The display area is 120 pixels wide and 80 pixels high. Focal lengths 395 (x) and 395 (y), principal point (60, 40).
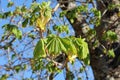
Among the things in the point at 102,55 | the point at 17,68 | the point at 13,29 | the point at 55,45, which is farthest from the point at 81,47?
the point at 17,68

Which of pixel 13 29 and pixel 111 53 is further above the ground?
pixel 13 29

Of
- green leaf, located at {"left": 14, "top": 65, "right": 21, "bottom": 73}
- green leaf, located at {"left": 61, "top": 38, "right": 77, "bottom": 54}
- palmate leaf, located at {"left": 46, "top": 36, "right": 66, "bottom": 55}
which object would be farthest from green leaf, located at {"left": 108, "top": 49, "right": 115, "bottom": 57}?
palmate leaf, located at {"left": 46, "top": 36, "right": 66, "bottom": 55}

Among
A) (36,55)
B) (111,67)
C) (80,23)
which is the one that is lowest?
(36,55)

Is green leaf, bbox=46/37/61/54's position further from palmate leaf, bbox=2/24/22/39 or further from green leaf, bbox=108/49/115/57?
green leaf, bbox=108/49/115/57

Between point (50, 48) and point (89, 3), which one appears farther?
point (89, 3)

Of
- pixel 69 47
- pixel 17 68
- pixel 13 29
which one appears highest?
pixel 13 29

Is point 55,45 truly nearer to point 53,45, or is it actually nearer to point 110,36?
point 53,45

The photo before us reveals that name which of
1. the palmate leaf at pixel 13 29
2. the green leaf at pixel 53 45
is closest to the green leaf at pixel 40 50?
the green leaf at pixel 53 45

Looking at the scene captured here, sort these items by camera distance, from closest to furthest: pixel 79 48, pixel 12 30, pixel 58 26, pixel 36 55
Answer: pixel 36 55
pixel 79 48
pixel 12 30
pixel 58 26

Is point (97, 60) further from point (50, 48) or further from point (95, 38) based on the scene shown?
point (50, 48)

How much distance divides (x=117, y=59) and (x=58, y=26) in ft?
2.98

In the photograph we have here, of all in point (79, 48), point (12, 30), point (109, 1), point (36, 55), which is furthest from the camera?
point (109, 1)

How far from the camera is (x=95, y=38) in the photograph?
5328mm

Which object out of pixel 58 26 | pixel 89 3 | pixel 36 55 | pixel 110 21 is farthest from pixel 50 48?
pixel 89 3
